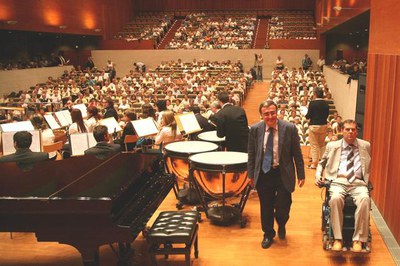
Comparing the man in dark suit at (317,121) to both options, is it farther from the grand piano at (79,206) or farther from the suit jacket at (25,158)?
the suit jacket at (25,158)

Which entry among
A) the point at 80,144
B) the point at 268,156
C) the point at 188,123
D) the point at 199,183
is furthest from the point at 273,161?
the point at 80,144

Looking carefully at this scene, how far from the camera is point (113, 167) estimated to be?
3.96 m

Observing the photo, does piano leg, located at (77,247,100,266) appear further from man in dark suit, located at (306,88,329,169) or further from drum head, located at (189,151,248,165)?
man in dark suit, located at (306,88,329,169)

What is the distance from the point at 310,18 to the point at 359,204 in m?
25.1

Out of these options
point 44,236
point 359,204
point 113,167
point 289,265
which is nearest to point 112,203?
point 44,236

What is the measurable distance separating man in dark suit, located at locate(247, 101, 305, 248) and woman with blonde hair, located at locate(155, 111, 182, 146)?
82.0 inches

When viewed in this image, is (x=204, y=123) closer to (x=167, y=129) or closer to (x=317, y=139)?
(x=167, y=129)

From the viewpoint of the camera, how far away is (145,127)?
615 centimetres

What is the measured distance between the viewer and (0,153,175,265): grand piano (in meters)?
2.97

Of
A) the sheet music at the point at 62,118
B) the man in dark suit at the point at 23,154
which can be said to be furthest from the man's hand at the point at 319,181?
the sheet music at the point at 62,118

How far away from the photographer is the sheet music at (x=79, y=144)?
557 centimetres

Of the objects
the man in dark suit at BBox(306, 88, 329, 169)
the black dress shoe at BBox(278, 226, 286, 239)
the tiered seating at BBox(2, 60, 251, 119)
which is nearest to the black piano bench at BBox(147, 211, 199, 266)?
the black dress shoe at BBox(278, 226, 286, 239)

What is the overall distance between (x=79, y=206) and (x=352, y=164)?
101 inches

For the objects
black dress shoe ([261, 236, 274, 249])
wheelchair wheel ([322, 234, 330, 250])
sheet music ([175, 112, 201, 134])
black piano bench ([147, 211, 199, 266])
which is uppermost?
sheet music ([175, 112, 201, 134])
